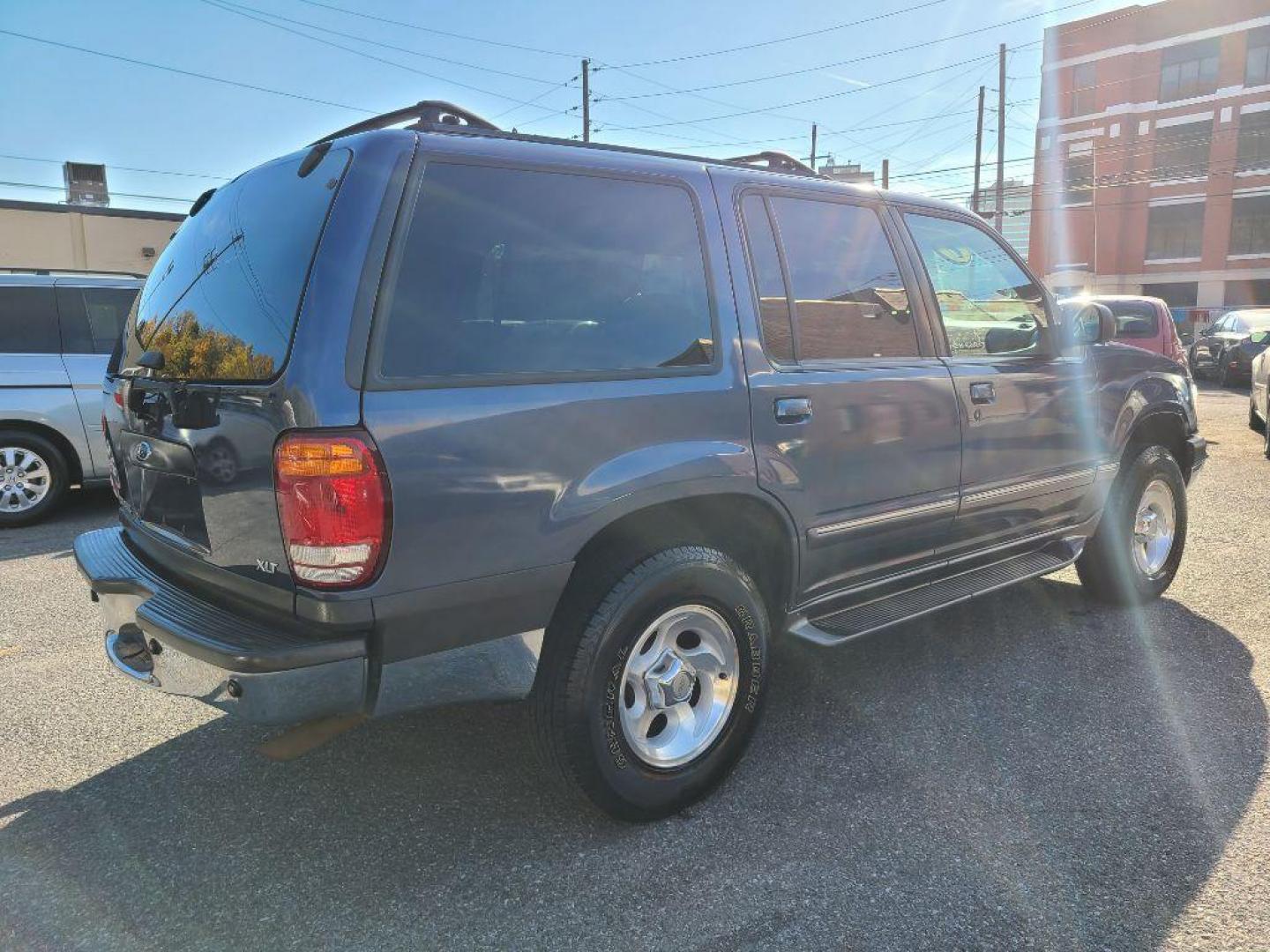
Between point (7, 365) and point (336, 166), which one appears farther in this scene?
point (7, 365)

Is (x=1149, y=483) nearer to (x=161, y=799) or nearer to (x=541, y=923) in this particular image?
(x=541, y=923)

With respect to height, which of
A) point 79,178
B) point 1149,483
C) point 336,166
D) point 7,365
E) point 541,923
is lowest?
point 541,923

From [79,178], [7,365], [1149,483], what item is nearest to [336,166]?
[1149,483]

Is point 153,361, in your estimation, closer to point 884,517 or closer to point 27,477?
point 884,517

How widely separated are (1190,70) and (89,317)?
54.5 metres

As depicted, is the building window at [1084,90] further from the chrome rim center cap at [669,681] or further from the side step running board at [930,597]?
the chrome rim center cap at [669,681]

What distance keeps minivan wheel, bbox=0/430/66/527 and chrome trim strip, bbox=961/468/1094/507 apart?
6807mm

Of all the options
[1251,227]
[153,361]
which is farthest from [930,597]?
[1251,227]

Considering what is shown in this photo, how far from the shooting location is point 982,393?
3.55 metres

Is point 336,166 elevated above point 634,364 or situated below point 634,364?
above

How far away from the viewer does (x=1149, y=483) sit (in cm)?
462

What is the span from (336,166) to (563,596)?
129 cm

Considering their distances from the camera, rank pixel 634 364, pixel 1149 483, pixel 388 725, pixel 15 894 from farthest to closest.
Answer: pixel 1149 483
pixel 388 725
pixel 634 364
pixel 15 894

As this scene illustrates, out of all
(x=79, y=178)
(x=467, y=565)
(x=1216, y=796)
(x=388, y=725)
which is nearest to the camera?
(x=467, y=565)
